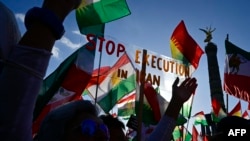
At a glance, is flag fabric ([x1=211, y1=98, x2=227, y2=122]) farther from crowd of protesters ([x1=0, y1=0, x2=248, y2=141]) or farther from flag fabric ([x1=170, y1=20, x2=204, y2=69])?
crowd of protesters ([x1=0, y1=0, x2=248, y2=141])

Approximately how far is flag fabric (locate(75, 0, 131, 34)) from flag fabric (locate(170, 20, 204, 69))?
90.0 inches

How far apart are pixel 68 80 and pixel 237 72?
5.90 meters

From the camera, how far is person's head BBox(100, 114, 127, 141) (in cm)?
283

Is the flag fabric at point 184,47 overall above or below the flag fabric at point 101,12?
below

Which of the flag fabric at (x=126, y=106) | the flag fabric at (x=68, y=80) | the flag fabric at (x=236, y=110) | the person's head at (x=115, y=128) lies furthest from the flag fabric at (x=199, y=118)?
the person's head at (x=115, y=128)

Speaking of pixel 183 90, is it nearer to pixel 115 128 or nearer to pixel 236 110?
pixel 115 128

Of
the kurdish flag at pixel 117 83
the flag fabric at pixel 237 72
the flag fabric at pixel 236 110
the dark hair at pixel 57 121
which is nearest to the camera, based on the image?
the dark hair at pixel 57 121

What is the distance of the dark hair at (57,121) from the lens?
1.41 meters

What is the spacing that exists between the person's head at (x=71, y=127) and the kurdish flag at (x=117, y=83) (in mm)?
6201

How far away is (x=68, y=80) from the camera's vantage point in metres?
6.38

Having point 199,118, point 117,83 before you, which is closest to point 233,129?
point 117,83

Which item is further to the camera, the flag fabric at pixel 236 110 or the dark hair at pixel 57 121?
the flag fabric at pixel 236 110

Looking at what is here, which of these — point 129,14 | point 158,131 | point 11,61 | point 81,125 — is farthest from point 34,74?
point 129,14

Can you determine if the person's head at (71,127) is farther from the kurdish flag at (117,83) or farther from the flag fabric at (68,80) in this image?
the kurdish flag at (117,83)
